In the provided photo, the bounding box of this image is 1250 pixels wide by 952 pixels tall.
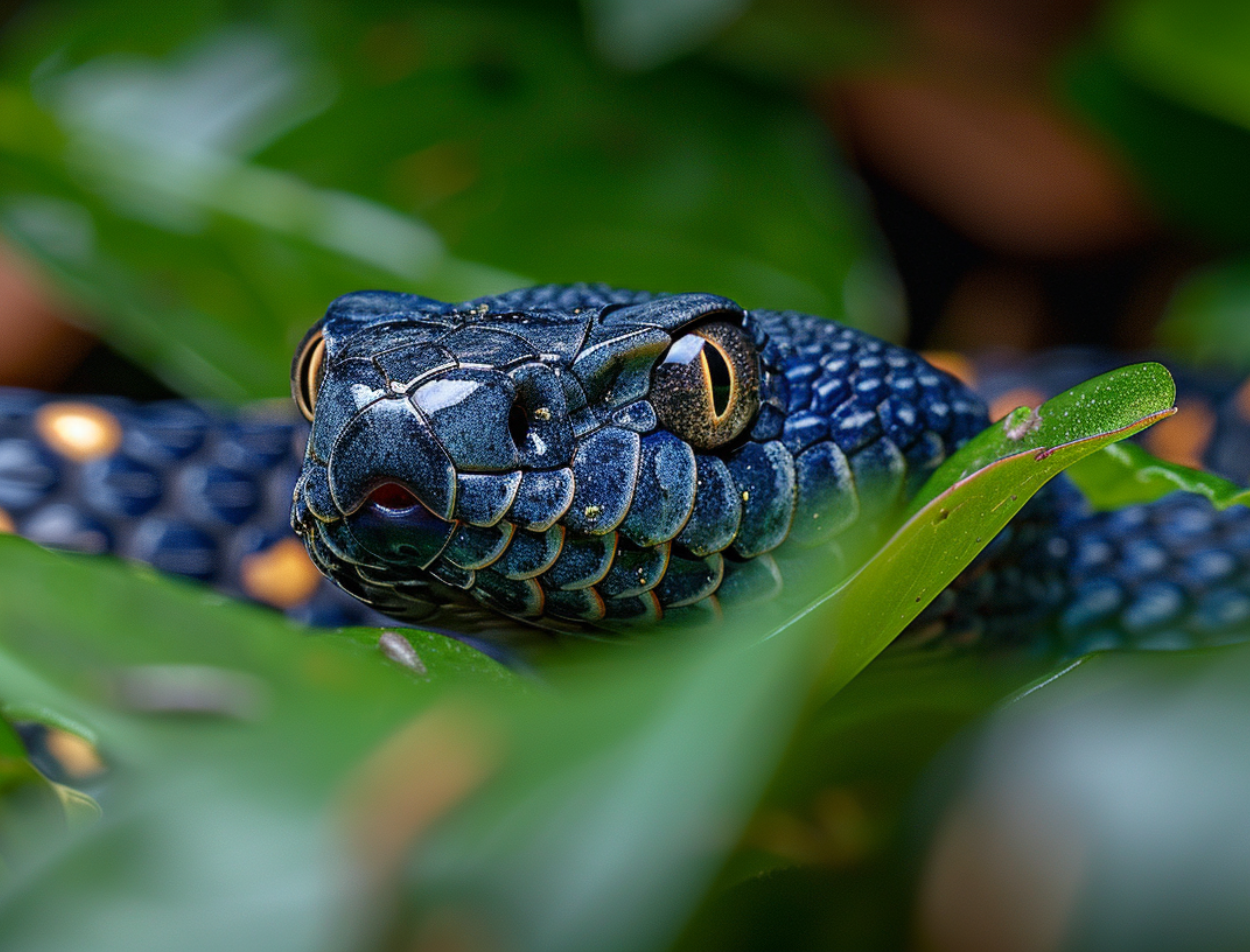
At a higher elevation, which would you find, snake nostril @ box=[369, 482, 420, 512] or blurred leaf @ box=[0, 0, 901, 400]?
snake nostril @ box=[369, 482, 420, 512]

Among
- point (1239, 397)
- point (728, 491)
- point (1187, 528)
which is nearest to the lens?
point (728, 491)

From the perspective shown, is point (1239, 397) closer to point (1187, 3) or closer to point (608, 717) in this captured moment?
point (1187, 3)

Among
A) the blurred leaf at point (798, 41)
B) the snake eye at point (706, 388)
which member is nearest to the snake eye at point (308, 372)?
the snake eye at point (706, 388)

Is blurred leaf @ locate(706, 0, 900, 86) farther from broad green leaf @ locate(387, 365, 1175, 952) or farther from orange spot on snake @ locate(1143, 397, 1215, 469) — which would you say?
broad green leaf @ locate(387, 365, 1175, 952)

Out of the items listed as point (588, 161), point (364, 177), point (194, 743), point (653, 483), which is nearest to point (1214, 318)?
point (588, 161)

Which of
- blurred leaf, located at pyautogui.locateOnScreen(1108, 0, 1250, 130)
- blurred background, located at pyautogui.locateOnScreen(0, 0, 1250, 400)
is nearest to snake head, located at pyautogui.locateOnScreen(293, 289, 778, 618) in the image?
blurred background, located at pyautogui.locateOnScreen(0, 0, 1250, 400)

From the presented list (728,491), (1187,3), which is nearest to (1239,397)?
(1187,3)

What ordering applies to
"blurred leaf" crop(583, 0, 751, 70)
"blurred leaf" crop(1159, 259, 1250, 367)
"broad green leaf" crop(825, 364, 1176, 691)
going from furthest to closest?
1. "blurred leaf" crop(1159, 259, 1250, 367)
2. "blurred leaf" crop(583, 0, 751, 70)
3. "broad green leaf" crop(825, 364, 1176, 691)
